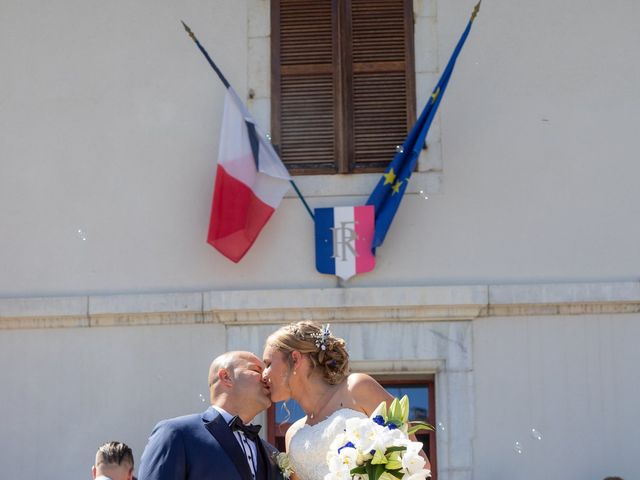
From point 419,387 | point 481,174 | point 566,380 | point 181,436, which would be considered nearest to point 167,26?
point 481,174

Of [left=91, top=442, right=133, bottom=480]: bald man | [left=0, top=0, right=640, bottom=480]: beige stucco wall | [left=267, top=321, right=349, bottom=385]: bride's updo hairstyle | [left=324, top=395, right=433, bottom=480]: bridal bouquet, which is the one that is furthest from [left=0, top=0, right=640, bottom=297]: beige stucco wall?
[left=324, top=395, right=433, bottom=480]: bridal bouquet

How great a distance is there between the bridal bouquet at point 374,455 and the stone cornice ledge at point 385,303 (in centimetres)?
347

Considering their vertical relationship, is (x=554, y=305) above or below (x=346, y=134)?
below

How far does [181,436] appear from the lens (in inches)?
242

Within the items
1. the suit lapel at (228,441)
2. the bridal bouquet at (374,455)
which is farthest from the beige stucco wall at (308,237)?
the bridal bouquet at (374,455)

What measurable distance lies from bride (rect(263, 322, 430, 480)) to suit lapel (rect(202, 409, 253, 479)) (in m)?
0.29

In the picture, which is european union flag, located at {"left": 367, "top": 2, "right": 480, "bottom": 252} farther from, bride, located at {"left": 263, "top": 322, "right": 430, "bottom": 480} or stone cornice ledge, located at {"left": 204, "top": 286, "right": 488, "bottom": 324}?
bride, located at {"left": 263, "top": 322, "right": 430, "bottom": 480}

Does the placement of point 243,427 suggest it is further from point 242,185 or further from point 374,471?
point 242,185

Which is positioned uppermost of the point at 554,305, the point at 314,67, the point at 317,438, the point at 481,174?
the point at 314,67

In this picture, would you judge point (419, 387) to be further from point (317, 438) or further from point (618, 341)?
point (317, 438)

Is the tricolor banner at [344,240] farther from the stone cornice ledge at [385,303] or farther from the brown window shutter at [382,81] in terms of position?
the brown window shutter at [382,81]

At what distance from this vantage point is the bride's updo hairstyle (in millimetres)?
6504

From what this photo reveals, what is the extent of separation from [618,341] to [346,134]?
2390 millimetres

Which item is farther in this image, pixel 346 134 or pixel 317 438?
pixel 346 134
